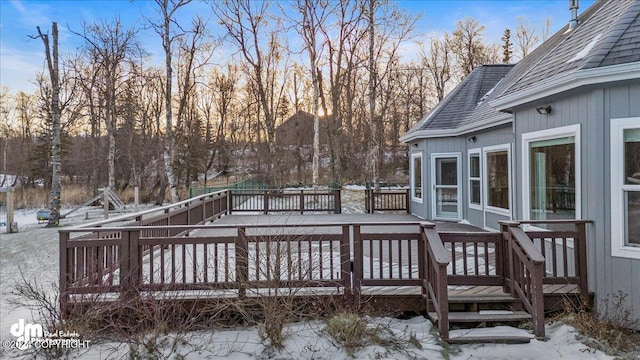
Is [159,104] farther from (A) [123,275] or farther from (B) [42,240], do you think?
(A) [123,275]

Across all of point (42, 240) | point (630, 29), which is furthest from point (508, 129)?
point (42, 240)

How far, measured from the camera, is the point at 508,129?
23.1 feet

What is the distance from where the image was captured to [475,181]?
8.67 m

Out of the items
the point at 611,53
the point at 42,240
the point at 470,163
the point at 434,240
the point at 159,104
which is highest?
the point at 159,104

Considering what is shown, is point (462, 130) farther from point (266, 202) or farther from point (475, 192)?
point (266, 202)

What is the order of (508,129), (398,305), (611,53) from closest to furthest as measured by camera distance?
(611,53)
(398,305)
(508,129)

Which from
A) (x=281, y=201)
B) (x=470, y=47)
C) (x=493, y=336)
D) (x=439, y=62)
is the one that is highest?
(x=470, y=47)

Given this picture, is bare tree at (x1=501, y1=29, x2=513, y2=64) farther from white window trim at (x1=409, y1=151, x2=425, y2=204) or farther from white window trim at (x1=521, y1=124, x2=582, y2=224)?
white window trim at (x1=521, y1=124, x2=582, y2=224)

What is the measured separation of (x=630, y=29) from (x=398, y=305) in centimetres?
410

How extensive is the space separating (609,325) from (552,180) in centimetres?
188

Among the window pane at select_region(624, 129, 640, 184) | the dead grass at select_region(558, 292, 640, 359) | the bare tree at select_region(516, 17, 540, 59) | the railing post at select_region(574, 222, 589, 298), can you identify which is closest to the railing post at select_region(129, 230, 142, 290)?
the dead grass at select_region(558, 292, 640, 359)

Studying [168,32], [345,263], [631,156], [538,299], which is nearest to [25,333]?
[345,263]

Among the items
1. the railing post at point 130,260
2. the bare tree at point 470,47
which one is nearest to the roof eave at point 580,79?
the railing post at point 130,260

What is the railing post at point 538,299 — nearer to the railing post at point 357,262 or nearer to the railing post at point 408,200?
the railing post at point 357,262
